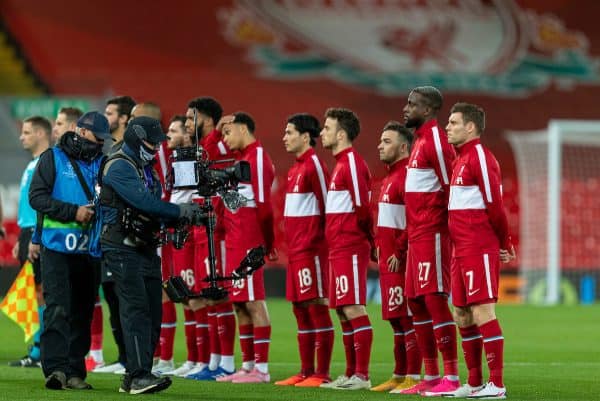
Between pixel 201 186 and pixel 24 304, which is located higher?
pixel 201 186

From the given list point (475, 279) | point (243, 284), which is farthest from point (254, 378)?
point (475, 279)

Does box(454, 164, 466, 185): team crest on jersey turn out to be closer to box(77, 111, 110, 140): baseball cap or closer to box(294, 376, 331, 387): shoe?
box(294, 376, 331, 387): shoe

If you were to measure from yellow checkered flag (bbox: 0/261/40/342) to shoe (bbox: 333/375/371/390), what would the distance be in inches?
116

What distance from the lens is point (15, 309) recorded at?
11414 mm

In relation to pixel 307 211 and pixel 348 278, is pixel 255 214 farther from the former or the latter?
pixel 348 278

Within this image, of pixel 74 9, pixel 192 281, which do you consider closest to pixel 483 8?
pixel 74 9

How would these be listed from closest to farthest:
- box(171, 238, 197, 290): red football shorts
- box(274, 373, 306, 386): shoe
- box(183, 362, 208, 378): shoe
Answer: box(274, 373, 306, 386): shoe → box(183, 362, 208, 378): shoe → box(171, 238, 197, 290): red football shorts

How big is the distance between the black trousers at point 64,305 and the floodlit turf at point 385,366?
23 cm

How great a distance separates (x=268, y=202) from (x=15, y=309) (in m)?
2.43

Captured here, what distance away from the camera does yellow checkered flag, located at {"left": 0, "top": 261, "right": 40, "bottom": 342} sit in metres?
11.4

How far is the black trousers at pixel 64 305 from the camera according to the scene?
938cm

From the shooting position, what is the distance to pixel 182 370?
11.1m

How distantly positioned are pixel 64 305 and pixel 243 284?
1.56m

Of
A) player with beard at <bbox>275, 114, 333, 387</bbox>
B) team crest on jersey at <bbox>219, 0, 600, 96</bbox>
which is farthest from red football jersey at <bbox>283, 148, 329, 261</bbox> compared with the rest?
team crest on jersey at <bbox>219, 0, 600, 96</bbox>
